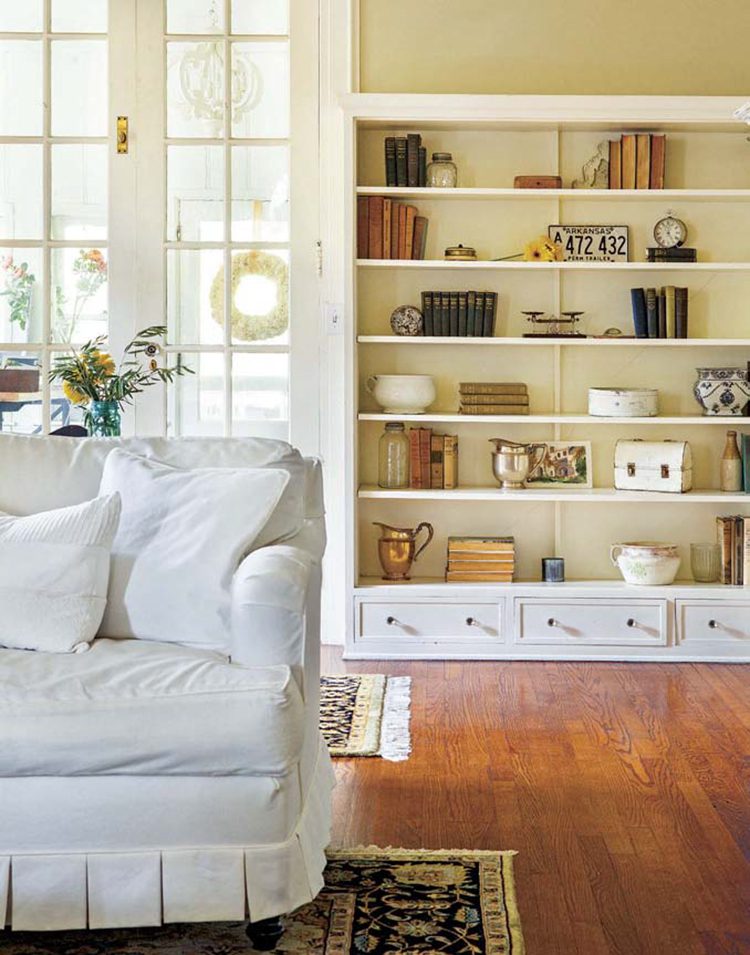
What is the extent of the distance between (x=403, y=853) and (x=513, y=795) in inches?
21.4

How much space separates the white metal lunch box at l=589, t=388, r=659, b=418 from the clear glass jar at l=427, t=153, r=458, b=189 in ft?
3.36

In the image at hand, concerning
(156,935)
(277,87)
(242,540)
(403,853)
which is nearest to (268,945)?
(156,935)

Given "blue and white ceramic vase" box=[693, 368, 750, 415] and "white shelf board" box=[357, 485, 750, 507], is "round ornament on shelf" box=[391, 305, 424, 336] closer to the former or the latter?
"white shelf board" box=[357, 485, 750, 507]

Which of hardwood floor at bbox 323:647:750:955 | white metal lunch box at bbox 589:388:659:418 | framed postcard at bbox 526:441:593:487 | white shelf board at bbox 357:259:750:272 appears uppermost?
white shelf board at bbox 357:259:750:272

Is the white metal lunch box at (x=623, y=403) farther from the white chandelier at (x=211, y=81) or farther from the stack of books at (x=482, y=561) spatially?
the white chandelier at (x=211, y=81)

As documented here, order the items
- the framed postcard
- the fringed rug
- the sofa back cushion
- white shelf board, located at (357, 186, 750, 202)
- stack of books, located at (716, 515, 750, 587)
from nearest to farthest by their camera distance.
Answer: the sofa back cushion
the fringed rug
white shelf board, located at (357, 186, 750, 202)
stack of books, located at (716, 515, 750, 587)
the framed postcard

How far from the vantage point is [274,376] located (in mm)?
5449

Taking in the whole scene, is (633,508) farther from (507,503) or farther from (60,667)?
(60,667)

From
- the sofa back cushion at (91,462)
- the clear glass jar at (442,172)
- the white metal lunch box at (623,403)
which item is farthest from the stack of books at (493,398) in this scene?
the sofa back cushion at (91,462)

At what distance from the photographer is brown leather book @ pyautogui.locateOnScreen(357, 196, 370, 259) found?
17.2 feet

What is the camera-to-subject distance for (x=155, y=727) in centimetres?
246

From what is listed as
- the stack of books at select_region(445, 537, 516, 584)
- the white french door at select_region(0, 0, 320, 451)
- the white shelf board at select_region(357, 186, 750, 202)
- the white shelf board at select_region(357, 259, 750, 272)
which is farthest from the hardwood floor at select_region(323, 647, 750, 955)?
the white shelf board at select_region(357, 186, 750, 202)

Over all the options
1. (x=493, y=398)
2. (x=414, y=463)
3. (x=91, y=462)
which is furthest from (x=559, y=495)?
(x=91, y=462)

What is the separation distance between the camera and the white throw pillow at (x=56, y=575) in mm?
2865
